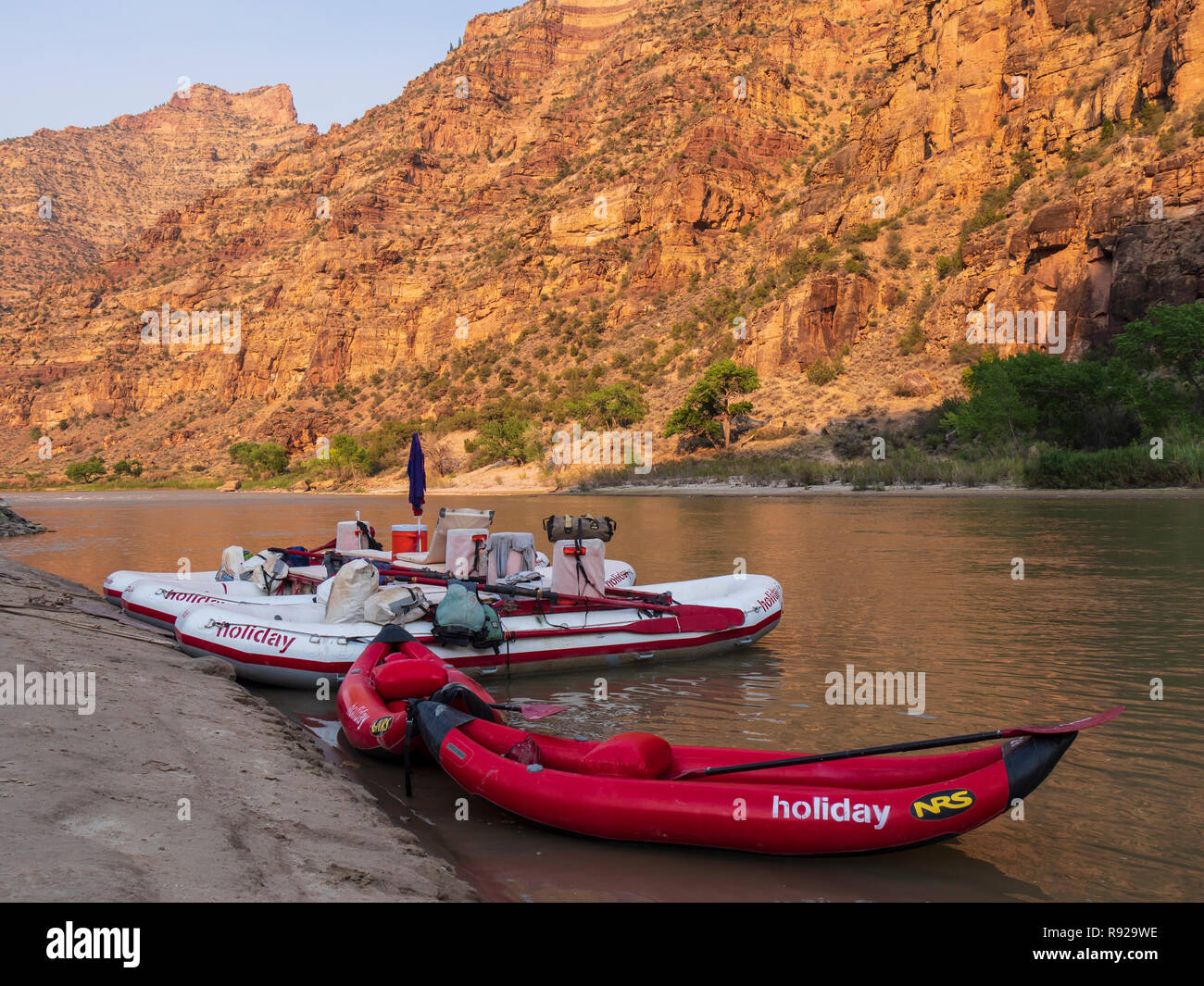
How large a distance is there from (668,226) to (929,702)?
78.9 metres

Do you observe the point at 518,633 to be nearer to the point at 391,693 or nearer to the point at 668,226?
the point at 391,693

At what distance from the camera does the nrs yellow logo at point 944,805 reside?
172 inches

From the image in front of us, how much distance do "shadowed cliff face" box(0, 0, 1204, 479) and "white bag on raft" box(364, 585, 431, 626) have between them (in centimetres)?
4214

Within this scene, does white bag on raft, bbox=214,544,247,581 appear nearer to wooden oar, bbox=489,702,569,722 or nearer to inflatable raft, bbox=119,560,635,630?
inflatable raft, bbox=119,560,635,630

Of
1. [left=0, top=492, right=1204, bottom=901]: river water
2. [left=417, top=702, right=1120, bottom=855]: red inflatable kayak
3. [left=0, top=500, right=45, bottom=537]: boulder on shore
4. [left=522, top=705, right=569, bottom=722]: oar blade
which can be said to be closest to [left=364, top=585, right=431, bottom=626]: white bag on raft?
[left=0, top=492, right=1204, bottom=901]: river water

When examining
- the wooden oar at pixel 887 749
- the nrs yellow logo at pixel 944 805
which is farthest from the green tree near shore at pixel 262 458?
the nrs yellow logo at pixel 944 805

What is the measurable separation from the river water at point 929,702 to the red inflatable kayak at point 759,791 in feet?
0.60

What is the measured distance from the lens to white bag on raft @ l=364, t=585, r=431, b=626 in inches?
353

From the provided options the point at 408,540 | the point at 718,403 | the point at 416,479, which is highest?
the point at 718,403

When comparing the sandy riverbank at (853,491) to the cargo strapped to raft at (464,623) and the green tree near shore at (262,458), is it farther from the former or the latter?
the green tree near shore at (262,458)

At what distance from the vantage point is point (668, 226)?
8144cm

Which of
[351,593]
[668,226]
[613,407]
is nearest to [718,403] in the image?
[613,407]

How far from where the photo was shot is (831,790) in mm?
4590

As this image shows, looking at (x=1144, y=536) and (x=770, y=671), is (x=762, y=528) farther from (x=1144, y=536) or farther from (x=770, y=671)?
(x=770, y=671)
